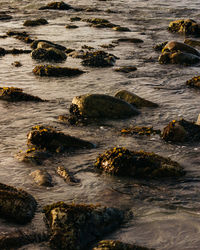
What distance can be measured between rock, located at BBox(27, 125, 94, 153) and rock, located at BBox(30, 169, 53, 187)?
1.10 m

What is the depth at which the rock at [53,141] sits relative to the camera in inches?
315

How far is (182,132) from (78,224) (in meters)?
4.22

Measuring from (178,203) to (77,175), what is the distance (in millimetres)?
1910

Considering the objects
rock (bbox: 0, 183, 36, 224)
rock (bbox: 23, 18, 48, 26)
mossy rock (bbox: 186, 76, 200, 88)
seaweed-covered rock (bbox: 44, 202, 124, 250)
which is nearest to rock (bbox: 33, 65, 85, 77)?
mossy rock (bbox: 186, 76, 200, 88)

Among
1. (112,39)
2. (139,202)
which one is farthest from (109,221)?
(112,39)

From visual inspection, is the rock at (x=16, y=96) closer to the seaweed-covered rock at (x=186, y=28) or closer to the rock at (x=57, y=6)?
the seaweed-covered rock at (x=186, y=28)

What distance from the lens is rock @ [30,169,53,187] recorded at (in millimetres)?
6500

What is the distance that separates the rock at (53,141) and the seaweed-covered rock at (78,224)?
265cm

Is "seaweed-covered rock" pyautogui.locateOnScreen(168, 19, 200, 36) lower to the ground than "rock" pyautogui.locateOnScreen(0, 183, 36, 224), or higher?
higher

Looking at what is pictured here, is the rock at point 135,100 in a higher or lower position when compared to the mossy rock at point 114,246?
higher

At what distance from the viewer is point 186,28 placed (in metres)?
24.8

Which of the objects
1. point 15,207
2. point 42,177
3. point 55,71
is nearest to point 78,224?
point 15,207

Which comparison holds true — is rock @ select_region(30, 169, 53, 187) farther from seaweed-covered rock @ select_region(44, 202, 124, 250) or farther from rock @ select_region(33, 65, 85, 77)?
rock @ select_region(33, 65, 85, 77)

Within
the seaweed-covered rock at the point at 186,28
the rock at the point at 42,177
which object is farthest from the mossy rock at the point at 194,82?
the seaweed-covered rock at the point at 186,28
